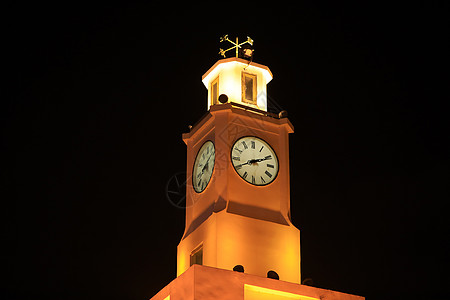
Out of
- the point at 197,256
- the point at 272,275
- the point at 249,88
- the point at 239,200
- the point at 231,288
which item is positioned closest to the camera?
the point at 231,288

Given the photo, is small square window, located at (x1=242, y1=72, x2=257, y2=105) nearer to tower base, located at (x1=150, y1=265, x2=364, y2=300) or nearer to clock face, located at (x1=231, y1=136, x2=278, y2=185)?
clock face, located at (x1=231, y1=136, x2=278, y2=185)

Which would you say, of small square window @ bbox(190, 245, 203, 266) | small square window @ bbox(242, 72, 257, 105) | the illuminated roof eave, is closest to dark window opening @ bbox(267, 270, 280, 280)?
small square window @ bbox(190, 245, 203, 266)

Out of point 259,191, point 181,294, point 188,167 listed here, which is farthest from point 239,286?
point 188,167

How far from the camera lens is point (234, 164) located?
3158 centimetres

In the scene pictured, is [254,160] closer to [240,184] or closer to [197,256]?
[240,184]

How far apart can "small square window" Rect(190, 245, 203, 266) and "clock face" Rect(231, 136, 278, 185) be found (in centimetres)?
246

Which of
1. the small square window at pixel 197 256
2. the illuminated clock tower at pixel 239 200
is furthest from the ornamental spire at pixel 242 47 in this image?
the small square window at pixel 197 256

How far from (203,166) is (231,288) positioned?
5455 mm

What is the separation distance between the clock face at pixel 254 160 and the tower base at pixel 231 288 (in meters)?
4.02

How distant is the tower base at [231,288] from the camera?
91.1 ft

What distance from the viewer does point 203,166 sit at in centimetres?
3250

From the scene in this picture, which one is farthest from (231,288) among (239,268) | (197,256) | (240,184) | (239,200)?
(240,184)

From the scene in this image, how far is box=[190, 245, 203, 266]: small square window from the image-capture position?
101ft

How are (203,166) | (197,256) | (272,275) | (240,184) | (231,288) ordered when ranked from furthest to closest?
(203,166) → (240,184) → (197,256) → (272,275) → (231,288)
